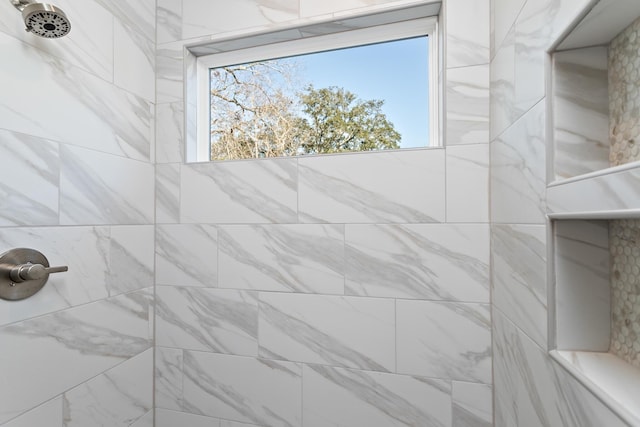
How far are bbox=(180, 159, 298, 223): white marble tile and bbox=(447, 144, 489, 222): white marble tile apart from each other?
1.77 ft

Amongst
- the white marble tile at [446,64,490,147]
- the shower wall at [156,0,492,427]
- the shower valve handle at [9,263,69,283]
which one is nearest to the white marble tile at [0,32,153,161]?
the shower wall at [156,0,492,427]

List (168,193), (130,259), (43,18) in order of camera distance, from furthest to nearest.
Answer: (168,193), (130,259), (43,18)

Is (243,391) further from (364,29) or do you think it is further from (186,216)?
(364,29)

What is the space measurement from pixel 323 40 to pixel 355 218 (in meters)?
0.73

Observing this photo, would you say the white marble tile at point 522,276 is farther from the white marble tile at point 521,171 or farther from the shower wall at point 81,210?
the shower wall at point 81,210

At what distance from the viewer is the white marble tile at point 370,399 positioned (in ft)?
3.39

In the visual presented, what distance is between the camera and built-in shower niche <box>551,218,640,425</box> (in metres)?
0.49

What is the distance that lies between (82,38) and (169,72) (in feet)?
1.07

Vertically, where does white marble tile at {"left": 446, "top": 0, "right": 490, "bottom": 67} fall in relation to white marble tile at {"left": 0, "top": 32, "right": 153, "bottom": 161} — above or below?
above

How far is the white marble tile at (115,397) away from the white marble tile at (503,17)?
1.65m

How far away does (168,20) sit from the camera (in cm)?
133

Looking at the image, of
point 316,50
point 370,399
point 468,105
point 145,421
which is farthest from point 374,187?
point 145,421

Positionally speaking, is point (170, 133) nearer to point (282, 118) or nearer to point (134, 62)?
point (134, 62)

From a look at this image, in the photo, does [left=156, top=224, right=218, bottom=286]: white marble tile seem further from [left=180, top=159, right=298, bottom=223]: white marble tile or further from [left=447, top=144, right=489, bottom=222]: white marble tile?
[left=447, top=144, right=489, bottom=222]: white marble tile
